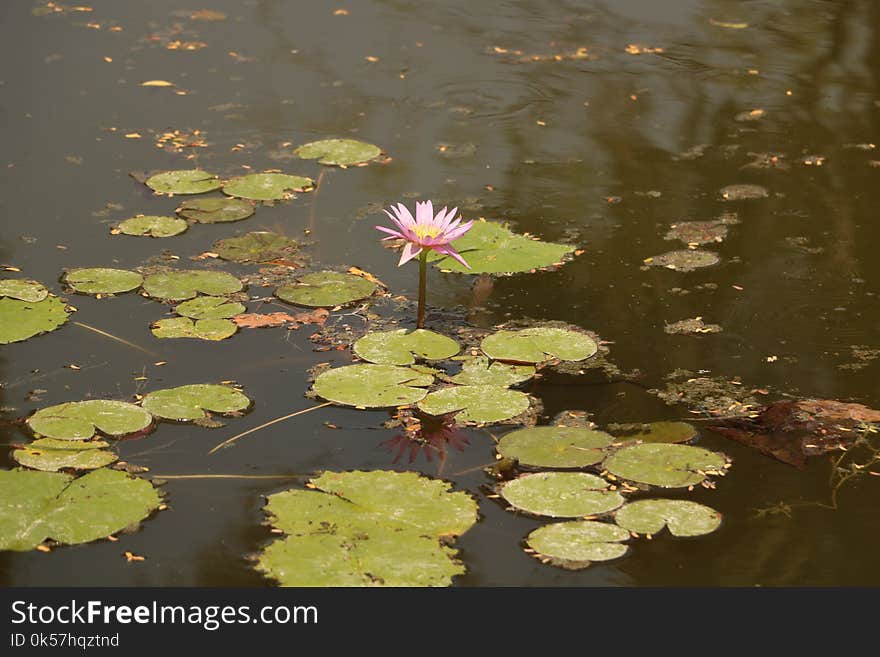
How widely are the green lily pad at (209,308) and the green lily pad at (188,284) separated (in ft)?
0.13

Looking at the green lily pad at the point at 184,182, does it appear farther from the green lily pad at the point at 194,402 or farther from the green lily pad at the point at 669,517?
the green lily pad at the point at 669,517

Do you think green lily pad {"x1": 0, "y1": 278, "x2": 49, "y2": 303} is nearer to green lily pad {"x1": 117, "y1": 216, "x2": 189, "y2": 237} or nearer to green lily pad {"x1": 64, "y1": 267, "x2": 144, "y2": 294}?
green lily pad {"x1": 64, "y1": 267, "x2": 144, "y2": 294}

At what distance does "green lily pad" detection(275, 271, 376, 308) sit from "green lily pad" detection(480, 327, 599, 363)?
0.45 m

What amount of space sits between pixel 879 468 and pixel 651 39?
328 centimetres

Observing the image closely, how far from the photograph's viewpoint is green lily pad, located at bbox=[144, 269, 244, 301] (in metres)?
3.33

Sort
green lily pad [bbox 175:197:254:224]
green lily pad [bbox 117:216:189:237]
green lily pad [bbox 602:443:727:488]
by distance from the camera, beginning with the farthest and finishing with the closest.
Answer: green lily pad [bbox 175:197:254:224] → green lily pad [bbox 117:216:189:237] → green lily pad [bbox 602:443:727:488]

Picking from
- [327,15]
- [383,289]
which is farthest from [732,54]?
[383,289]

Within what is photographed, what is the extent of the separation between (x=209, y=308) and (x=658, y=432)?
1.25 metres

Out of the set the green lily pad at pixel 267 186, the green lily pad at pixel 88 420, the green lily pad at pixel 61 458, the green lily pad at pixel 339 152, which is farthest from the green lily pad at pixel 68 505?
the green lily pad at pixel 339 152

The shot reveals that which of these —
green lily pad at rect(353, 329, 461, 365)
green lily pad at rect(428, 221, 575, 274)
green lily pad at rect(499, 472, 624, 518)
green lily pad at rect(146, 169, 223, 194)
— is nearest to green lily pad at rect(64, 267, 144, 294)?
green lily pad at rect(146, 169, 223, 194)

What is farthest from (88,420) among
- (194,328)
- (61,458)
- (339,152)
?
(339,152)

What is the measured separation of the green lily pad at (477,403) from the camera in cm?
279

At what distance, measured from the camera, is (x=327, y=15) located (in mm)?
5688

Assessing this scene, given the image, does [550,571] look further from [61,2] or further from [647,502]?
[61,2]
